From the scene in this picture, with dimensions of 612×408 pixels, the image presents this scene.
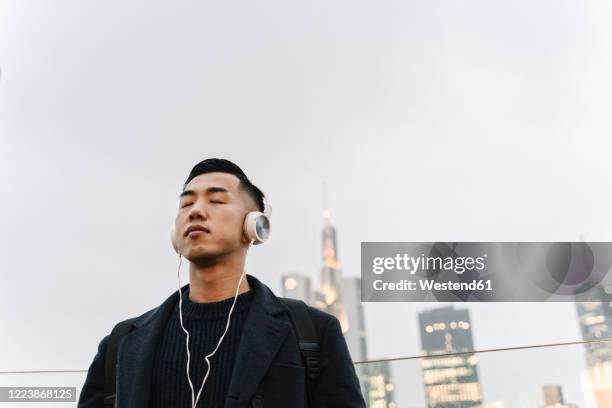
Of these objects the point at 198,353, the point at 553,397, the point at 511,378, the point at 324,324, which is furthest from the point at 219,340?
the point at 553,397

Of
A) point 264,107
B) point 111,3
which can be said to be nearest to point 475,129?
point 264,107

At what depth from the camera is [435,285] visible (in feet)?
15.6

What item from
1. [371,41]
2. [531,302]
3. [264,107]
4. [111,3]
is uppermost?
[111,3]

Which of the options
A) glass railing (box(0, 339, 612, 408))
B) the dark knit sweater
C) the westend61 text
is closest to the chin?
the dark knit sweater

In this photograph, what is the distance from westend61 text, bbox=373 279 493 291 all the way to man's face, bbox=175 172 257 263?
3125 millimetres

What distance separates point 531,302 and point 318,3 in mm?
3625

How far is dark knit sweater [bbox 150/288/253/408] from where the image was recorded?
1314 millimetres

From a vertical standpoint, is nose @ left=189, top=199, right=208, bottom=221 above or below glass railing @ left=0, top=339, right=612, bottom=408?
above

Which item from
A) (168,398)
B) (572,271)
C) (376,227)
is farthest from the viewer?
(376,227)

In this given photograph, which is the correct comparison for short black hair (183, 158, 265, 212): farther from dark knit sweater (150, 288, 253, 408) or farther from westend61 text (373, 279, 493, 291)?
westend61 text (373, 279, 493, 291)

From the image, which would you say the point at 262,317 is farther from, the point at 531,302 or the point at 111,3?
the point at 111,3

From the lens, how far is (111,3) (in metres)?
5.15

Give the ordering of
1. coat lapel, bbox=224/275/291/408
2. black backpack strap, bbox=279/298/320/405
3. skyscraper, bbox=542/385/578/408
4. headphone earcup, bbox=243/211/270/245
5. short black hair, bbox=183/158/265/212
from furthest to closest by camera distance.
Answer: skyscraper, bbox=542/385/578/408, short black hair, bbox=183/158/265/212, headphone earcup, bbox=243/211/270/245, black backpack strap, bbox=279/298/320/405, coat lapel, bbox=224/275/291/408

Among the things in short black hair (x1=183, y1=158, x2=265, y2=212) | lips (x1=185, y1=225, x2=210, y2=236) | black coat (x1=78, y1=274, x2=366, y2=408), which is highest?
short black hair (x1=183, y1=158, x2=265, y2=212)
